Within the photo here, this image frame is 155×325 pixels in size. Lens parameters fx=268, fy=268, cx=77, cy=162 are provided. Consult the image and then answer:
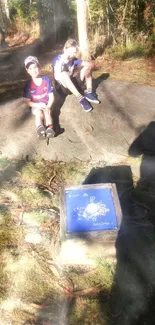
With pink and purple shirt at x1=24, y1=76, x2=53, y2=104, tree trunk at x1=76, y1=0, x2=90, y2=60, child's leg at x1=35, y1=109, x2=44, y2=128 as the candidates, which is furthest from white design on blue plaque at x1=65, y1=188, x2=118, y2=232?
tree trunk at x1=76, y1=0, x2=90, y2=60

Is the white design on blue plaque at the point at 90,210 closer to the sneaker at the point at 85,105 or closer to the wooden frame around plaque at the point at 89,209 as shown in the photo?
the wooden frame around plaque at the point at 89,209

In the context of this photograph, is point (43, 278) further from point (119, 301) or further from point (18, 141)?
point (18, 141)

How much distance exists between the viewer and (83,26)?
7.13 m

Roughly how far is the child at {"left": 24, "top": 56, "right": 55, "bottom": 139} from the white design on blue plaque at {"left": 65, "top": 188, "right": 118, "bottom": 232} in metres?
1.74

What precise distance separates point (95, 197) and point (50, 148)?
186 centimetres

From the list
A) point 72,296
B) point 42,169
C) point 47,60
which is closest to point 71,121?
point 42,169

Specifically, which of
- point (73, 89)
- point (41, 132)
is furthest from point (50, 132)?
point (73, 89)

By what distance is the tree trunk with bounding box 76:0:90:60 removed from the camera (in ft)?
22.5

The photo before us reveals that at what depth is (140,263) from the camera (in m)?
3.00

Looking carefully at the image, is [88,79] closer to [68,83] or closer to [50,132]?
[68,83]

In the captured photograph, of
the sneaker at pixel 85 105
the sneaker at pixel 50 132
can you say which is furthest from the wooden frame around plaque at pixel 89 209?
the sneaker at pixel 85 105

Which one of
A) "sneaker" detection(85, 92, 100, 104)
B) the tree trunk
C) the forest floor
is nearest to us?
the forest floor

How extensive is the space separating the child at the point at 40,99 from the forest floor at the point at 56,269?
0.80 m

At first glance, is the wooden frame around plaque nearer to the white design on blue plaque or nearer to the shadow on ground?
the white design on blue plaque
